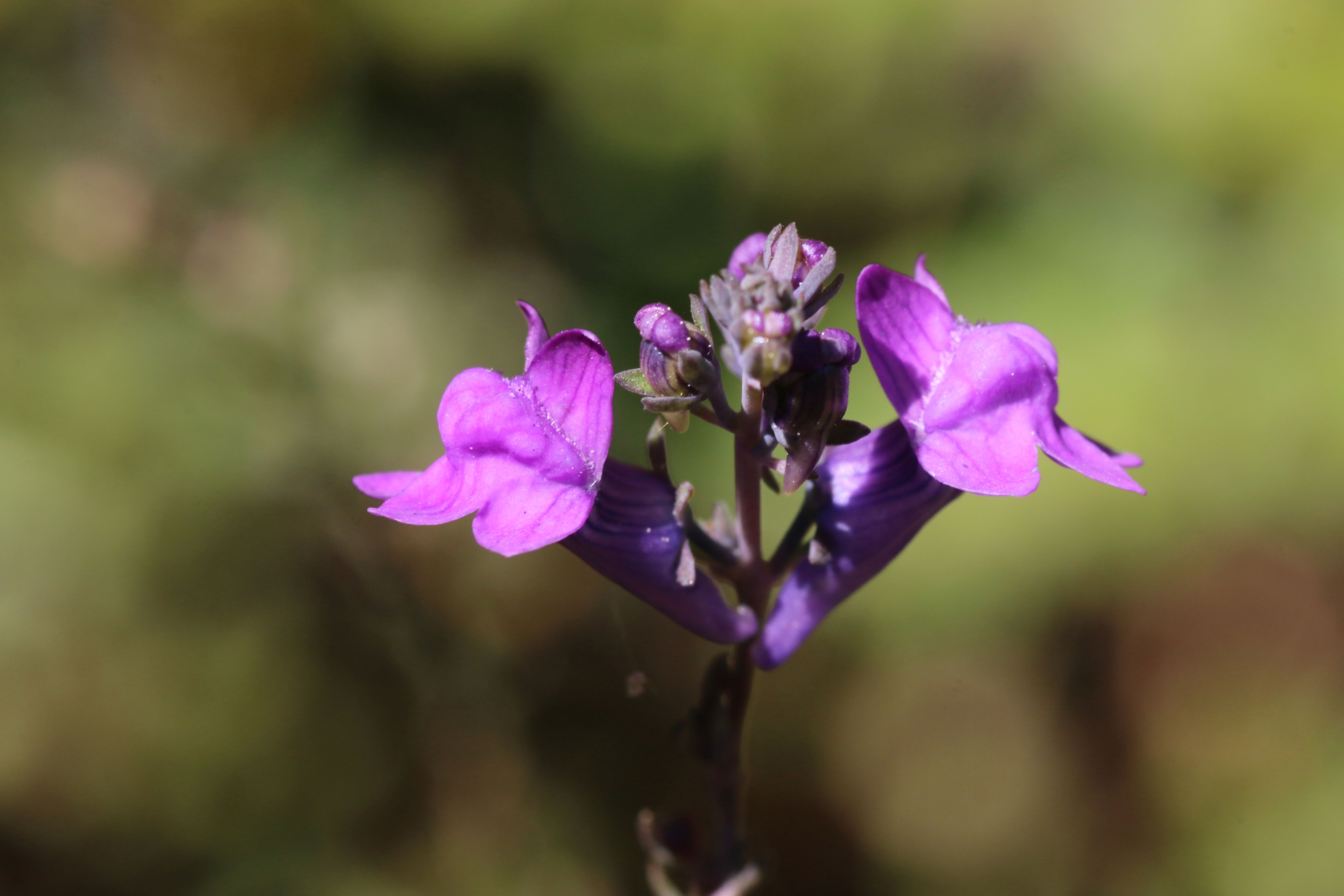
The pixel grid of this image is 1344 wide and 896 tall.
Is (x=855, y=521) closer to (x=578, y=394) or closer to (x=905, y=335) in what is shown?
(x=905, y=335)

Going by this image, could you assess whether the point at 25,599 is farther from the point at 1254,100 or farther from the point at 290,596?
the point at 1254,100

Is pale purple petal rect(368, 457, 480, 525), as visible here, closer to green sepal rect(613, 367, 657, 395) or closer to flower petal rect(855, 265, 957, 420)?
green sepal rect(613, 367, 657, 395)

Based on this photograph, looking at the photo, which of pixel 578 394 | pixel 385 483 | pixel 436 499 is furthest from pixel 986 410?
pixel 385 483

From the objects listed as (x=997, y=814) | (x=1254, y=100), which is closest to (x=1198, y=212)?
(x=1254, y=100)

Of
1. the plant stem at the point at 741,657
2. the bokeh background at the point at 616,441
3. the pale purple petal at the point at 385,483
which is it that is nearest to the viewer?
the plant stem at the point at 741,657

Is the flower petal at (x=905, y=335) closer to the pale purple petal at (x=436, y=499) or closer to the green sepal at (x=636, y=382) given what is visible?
the green sepal at (x=636, y=382)

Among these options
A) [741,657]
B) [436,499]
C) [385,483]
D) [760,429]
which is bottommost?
[741,657]

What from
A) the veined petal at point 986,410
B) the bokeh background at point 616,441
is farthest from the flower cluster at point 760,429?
the bokeh background at point 616,441
